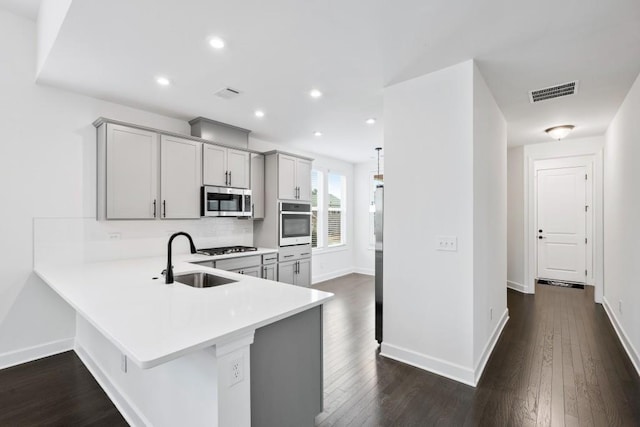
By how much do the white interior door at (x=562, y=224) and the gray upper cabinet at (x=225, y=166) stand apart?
5.64 m

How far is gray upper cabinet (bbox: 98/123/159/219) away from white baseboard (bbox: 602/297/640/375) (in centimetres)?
488

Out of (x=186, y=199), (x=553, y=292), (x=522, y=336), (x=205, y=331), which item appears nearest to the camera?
(x=205, y=331)

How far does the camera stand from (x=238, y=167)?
4195mm

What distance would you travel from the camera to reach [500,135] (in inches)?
140

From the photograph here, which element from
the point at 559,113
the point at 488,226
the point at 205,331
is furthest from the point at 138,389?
the point at 559,113

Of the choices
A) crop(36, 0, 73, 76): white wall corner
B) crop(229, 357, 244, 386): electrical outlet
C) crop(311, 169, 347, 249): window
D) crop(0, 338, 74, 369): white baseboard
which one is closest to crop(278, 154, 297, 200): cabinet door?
crop(311, 169, 347, 249): window

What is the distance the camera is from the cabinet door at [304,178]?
4.83 m

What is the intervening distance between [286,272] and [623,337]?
394 cm

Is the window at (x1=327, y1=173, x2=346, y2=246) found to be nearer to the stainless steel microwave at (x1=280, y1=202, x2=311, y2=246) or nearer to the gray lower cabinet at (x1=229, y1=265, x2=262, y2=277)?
the stainless steel microwave at (x1=280, y1=202, x2=311, y2=246)

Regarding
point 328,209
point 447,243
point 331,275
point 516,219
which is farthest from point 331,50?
point 331,275

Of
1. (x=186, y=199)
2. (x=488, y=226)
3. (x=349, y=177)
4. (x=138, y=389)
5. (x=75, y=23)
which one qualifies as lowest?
(x=138, y=389)

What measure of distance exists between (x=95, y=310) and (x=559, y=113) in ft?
16.3

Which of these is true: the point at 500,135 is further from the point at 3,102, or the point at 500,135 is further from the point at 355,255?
the point at 3,102

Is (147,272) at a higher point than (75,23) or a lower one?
lower
